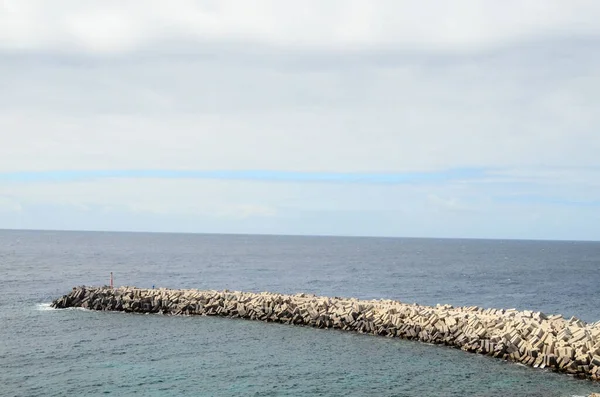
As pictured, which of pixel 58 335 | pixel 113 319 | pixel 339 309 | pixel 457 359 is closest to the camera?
pixel 457 359

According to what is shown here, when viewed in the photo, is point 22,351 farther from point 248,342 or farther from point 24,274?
point 24,274

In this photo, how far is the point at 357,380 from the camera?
2275 cm

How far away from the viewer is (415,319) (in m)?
31.3

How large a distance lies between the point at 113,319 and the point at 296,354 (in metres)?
15.3

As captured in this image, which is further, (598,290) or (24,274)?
(24,274)

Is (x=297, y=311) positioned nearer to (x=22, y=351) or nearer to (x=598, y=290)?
(x=22, y=351)

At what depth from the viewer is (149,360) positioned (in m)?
25.8

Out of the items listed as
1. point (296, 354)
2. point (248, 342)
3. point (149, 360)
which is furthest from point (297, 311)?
point (149, 360)

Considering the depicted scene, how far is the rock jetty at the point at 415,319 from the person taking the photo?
82.3 feet

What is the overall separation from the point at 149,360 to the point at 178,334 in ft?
19.5

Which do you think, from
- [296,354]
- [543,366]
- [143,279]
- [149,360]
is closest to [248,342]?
[296,354]

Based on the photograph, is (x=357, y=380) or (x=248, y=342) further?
(x=248, y=342)

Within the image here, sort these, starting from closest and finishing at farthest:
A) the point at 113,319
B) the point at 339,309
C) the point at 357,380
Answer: the point at 357,380 → the point at 339,309 → the point at 113,319

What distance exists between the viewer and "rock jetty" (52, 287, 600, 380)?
2508 centimetres
